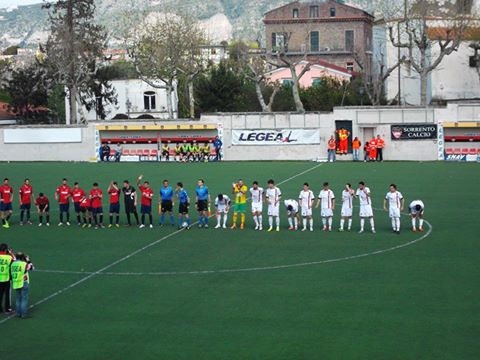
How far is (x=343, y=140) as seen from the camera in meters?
56.6

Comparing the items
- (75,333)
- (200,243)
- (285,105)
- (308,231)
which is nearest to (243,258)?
(200,243)

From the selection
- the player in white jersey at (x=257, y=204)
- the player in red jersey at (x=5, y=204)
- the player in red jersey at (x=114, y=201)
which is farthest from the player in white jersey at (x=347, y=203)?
the player in red jersey at (x=5, y=204)

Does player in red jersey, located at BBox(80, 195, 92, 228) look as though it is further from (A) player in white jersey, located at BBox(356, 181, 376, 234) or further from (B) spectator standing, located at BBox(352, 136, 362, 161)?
(B) spectator standing, located at BBox(352, 136, 362, 161)

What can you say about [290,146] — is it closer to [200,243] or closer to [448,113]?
[448,113]

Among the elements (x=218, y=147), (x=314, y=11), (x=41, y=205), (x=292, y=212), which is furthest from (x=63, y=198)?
(x=314, y=11)

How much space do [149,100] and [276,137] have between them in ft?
103

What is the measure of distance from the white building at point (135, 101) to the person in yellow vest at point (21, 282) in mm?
66471

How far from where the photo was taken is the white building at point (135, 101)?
8606 cm

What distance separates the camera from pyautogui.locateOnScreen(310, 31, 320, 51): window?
11875cm

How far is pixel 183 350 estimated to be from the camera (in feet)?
54.1

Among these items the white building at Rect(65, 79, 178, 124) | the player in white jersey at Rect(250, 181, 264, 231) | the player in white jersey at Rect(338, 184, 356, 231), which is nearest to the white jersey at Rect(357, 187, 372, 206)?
the player in white jersey at Rect(338, 184, 356, 231)

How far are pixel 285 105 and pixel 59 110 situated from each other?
2312cm

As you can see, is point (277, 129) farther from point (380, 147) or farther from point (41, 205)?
point (41, 205)

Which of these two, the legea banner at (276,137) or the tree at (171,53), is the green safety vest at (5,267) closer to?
the legea banner at (276,137)
